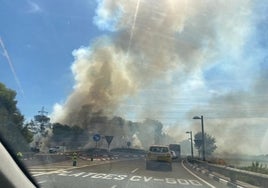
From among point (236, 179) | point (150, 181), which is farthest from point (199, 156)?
point (150, 181)

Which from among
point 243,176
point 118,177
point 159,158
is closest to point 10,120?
point 118,177

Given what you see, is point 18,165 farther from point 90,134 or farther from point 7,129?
point 90,134

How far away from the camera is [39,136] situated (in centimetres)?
1262

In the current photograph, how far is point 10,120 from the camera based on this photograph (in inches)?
289

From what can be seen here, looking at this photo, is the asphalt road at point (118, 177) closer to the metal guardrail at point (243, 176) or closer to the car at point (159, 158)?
the car at point (159, 158)

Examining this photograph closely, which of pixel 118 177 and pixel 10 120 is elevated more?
pixel 10 120

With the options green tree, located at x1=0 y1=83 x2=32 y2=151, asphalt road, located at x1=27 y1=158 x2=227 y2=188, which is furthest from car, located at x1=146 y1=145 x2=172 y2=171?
green tree, located at x1=0 y1=83 x2=32 y2=151

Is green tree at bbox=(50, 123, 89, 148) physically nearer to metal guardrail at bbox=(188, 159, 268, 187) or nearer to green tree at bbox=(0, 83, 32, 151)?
green tree at bbox=(0, 83, 32, 151)

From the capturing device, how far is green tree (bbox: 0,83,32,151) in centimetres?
666

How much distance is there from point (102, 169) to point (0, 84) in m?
13.8

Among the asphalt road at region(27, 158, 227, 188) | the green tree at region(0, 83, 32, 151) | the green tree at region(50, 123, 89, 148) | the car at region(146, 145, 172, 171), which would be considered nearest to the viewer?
the green tree at region(0, 83, 32, 151)

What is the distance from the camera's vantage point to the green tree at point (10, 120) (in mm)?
6656

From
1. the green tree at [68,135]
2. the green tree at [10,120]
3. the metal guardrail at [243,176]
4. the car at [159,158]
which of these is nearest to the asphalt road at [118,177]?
the car at [159,158]

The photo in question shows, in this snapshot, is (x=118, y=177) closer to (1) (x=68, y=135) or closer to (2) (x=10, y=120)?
(1) (x=68, y=135)
